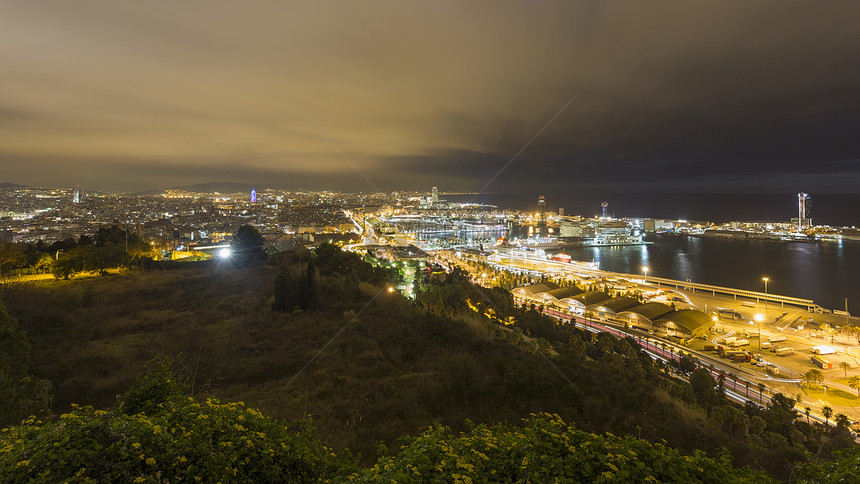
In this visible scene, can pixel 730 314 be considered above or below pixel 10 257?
below

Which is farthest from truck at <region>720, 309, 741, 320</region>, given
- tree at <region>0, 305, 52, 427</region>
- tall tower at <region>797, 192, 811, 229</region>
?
tall tower at <region>797, 192, 811, 229</region>

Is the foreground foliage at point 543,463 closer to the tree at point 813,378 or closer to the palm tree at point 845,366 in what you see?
the tree at point 813,378

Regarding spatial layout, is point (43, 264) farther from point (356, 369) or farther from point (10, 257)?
point (356, 369)

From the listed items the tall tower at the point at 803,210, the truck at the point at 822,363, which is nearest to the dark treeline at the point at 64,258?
the truck at the point at 822,363

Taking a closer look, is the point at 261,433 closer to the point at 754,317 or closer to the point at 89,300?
the point at 89,300

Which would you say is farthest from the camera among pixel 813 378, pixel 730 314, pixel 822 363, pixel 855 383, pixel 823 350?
pixel 730 314

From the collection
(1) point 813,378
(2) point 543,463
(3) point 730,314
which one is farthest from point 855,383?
(2) point 543,463

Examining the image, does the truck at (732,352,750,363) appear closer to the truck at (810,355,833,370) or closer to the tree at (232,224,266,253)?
the truck at (810,355,833,370)
